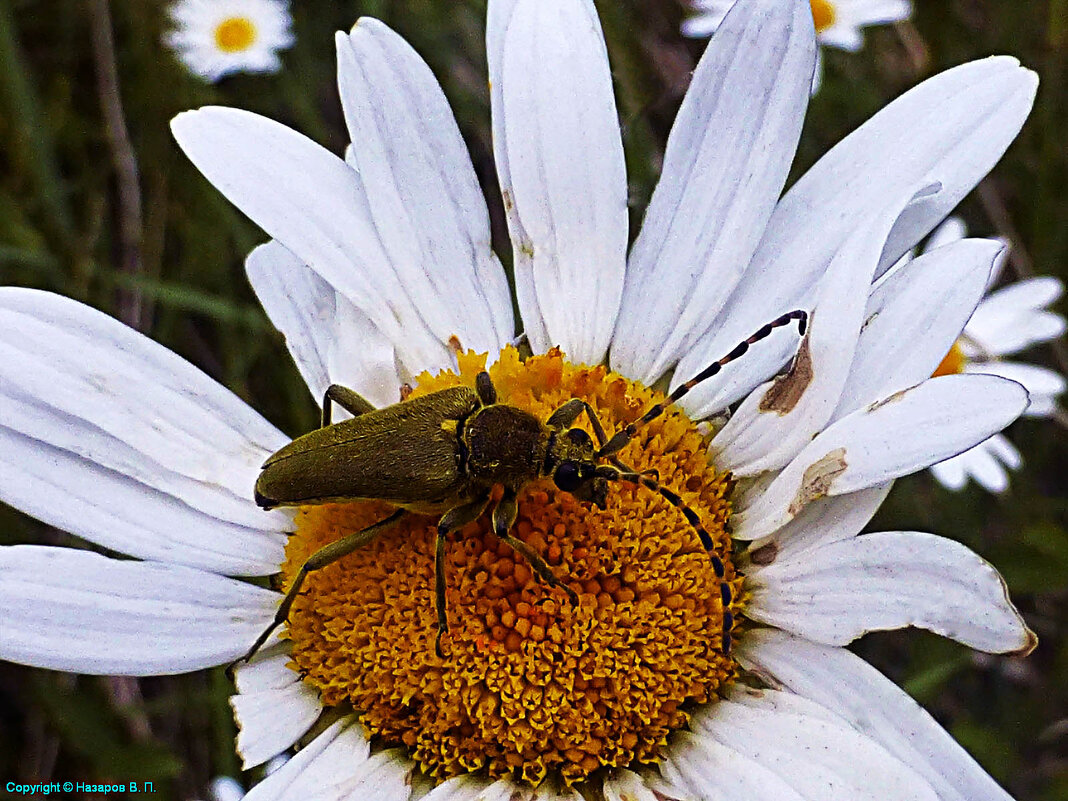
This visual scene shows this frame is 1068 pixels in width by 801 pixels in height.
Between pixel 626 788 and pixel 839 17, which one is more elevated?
pixel 839 17

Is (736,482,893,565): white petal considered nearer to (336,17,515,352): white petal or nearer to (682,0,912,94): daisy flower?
(336,17,515,352): white petal

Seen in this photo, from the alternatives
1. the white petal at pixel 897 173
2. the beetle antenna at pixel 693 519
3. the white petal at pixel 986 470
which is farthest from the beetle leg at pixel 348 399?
the white petal at pixel 986 470

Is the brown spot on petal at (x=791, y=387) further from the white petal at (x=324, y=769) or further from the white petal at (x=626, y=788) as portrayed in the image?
the white petal at (x=324, y=769)

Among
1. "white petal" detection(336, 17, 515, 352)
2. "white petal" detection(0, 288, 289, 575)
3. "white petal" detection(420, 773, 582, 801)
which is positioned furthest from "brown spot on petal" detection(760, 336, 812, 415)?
"white petal" detection(0, 288, 289, 575)

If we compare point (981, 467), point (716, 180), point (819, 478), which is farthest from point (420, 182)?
point (981, 467)

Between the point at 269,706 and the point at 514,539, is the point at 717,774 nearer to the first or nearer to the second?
the point at 514,539

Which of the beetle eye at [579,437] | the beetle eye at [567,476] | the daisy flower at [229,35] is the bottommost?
the beetle eye at [567,476]

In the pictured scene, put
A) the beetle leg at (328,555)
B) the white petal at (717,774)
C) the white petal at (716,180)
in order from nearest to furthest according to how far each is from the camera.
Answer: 1. the white petal at (717,774)
2. the beetle leg at (328,555)
3. the white petal at (716,180)

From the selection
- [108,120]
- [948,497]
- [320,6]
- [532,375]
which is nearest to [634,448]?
[532,375]
